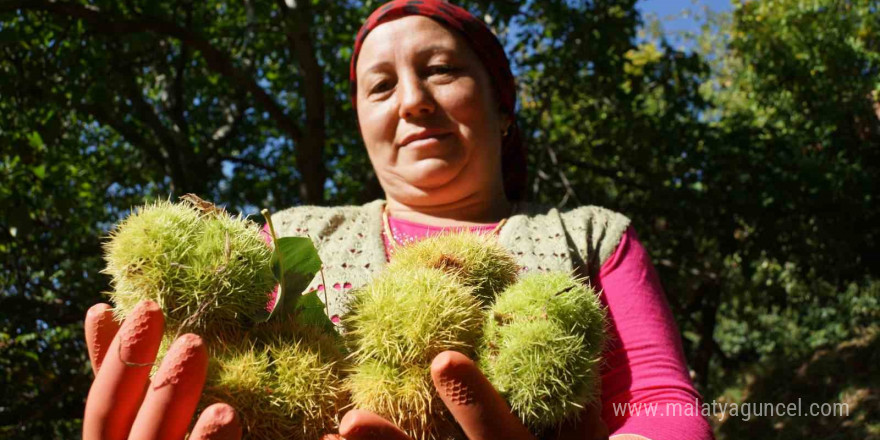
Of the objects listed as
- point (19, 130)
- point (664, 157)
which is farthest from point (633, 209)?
point (19, 130)

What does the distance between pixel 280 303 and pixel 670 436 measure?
93 centimetres


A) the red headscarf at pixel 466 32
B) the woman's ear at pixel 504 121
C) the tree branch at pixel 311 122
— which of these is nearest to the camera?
the red headscarf at pixel 466 32

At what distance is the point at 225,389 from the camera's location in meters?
1.01

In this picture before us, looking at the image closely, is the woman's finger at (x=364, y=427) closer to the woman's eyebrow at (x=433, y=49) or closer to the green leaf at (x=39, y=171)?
the woman's eyebrow at (x=433, y=49)

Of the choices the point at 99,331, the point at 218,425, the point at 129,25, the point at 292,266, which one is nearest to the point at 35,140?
the point at 129,25

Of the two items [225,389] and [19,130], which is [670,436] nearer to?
[225,389]

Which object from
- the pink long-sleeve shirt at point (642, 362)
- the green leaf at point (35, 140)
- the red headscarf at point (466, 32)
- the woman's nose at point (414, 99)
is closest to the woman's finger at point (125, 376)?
the pink long-sleeve shirt at point (642, 362)

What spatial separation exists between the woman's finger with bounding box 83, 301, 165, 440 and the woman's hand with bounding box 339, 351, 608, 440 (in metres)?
0.31

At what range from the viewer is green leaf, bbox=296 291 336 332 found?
1206 millimetres

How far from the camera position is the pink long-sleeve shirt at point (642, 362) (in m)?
1.61

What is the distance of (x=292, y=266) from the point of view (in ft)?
3.94

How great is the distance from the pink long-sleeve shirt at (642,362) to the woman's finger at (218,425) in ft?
2.64

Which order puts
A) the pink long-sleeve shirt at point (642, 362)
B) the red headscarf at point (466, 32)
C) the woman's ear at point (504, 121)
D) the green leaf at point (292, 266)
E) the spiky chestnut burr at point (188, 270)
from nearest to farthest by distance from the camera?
the spiky chestnut burr at point (188, 270)
the green leaf at point (292, 266)
the pink long-sleeve shirt at point (642, 362)
the red headscarf at point (466, 32)
the woman's ear at point (504, 121)

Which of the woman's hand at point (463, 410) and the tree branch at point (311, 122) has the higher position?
the tree branch at point (311, 122)
